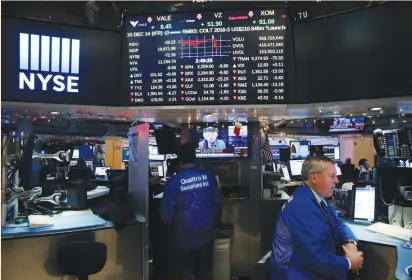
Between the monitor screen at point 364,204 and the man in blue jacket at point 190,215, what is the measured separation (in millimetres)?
1393

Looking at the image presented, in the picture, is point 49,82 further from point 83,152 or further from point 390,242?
point 83,152

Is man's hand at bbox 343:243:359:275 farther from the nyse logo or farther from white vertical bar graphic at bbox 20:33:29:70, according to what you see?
white vertical bar graphic at bbox 20:33:29:70

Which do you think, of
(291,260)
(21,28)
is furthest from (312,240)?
(21,28)

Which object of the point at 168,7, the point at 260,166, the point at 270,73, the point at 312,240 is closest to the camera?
the point at 312,240

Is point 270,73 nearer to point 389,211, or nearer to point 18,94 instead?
point 389,211

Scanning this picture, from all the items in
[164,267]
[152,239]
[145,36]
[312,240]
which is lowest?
[164,267]

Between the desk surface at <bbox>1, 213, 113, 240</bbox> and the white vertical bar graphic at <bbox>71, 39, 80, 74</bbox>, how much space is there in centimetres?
134

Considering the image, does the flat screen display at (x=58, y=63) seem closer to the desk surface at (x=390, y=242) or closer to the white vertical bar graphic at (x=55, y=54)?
the white vertical bar graphic at (x=55, y=54)

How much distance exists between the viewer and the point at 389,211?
130 inches

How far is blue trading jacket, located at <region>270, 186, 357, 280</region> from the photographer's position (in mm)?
2156

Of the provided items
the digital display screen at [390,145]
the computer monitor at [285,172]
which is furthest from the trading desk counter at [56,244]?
the computer monitor at [285,172]

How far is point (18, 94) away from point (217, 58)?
168 centimetres

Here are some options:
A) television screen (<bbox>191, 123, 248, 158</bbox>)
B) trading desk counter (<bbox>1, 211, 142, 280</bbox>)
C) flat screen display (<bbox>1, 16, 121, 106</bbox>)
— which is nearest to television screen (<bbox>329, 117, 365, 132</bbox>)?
television screen (<bbox>191, 123, 248, 158</bbox>)

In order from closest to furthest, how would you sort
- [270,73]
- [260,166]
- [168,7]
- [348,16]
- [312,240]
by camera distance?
[312,240], [348,16], [270,73], [168,7], [260,166]
